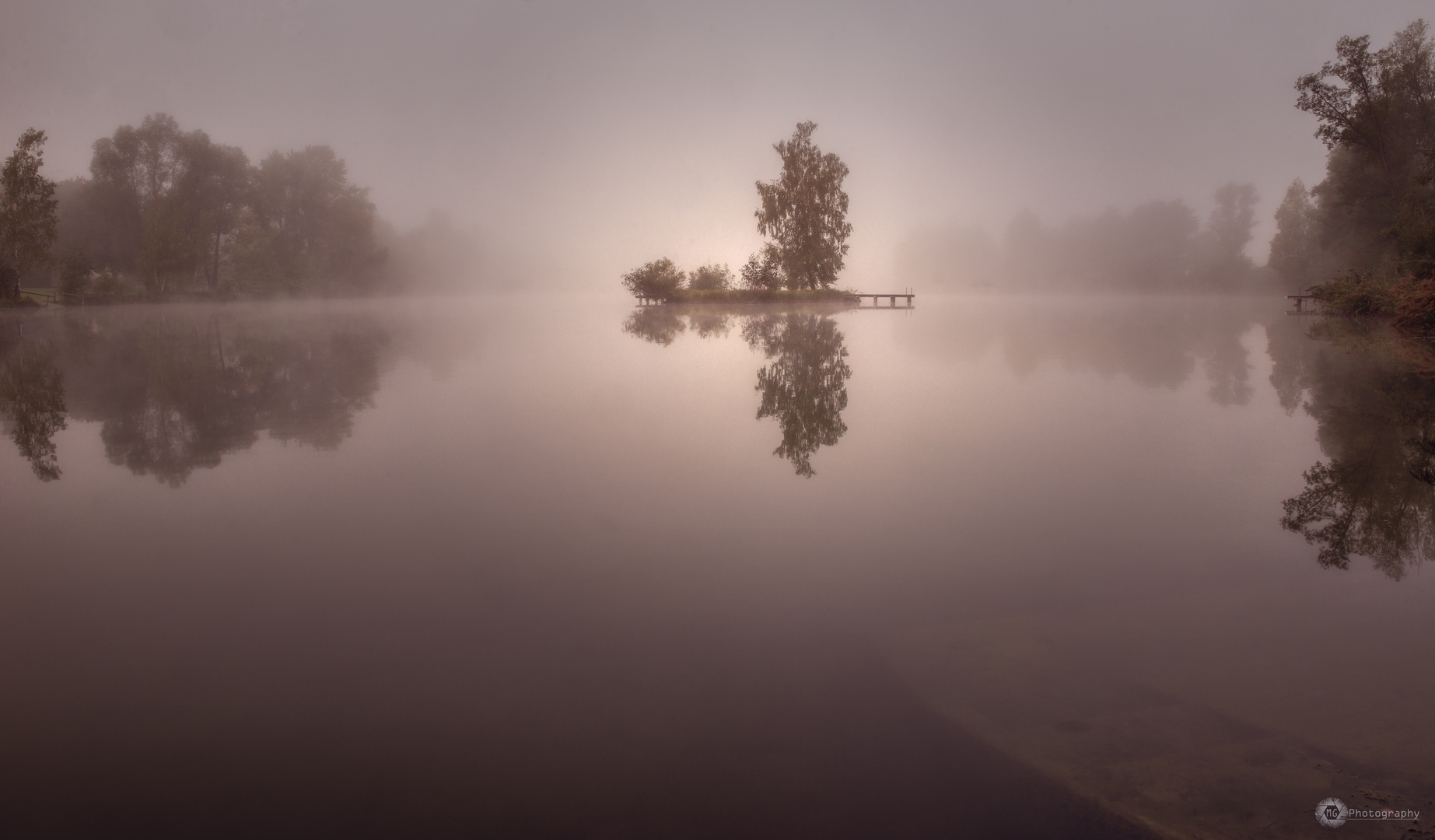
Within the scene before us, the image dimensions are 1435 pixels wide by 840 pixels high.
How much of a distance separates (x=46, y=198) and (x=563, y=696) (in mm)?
59707

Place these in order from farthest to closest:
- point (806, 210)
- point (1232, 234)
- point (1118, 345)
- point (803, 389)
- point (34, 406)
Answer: point (1232, 234)
point (806, 210)
point (1118, 345)
point (803, 389)
point (34, 406)

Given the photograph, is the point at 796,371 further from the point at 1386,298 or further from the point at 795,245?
the point at 795,245

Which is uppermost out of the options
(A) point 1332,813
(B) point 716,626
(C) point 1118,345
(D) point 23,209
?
(D) point 23,209

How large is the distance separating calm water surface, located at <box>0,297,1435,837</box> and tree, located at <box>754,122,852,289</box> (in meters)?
47.2

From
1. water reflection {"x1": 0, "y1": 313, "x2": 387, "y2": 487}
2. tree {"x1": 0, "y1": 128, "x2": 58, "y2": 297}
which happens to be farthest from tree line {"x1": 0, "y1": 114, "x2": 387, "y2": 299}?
water reflection {"x1": 0, "y1": 313, "x2": 387, "y2": 487}

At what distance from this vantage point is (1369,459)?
782cm

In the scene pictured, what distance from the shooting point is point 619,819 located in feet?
8.95

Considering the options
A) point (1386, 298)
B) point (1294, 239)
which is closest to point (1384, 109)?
point (1386, 298)

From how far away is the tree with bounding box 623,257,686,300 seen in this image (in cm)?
5634

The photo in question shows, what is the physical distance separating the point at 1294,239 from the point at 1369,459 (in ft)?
248

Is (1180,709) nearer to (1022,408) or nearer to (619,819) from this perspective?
(619,819)

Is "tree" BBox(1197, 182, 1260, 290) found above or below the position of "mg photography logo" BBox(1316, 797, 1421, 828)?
above

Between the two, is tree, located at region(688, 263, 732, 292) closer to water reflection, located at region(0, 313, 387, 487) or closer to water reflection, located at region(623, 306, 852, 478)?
water reflection, located at region(623, 306, 852, 478)

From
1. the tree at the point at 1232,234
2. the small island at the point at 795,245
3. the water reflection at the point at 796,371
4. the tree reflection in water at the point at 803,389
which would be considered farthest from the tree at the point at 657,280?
the tree at the point at 1232,234
